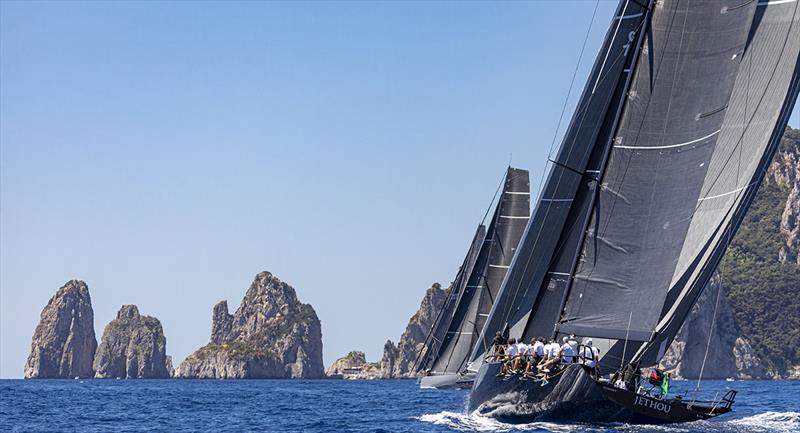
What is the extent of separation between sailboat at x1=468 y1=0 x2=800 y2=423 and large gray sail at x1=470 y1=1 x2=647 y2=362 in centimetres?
8

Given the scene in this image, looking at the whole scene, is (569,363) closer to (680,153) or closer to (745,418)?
(680,153)

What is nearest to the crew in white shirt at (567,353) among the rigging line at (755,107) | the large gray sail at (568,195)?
the large gray sail at (568,195)

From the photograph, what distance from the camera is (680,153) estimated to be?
1177 inches

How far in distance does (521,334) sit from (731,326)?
164 metres

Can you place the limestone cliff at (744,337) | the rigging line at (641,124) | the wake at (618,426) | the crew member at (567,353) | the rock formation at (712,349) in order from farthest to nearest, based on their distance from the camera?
the limestone cliff at (744,337) < the rock formation at (712,349) < the crew member at (567,353) < the rigging line at (641,124) < the wake at (618,426)

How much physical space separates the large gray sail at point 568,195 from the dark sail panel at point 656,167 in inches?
38.4

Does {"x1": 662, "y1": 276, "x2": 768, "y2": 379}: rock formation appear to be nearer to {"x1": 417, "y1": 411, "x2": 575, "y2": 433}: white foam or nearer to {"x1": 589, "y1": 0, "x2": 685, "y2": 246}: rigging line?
{"x1": 417, "y1": 411, "x2": 575, "y2": 433}: white foam

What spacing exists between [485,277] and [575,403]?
2755 cm

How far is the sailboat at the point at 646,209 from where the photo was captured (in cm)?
2930

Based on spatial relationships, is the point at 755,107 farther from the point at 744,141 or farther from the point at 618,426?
the point at 618,426

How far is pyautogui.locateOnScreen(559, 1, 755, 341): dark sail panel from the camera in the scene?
29328 mm

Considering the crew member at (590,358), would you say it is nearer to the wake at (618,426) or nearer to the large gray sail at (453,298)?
the wake at (618,426)

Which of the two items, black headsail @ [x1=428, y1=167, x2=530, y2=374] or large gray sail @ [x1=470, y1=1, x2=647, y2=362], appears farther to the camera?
black headsail @ [x1=428, y1=167, x2=530, y2=374]

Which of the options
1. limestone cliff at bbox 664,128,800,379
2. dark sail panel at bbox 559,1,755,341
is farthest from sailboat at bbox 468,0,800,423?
limestone cliff at bbox 664,128,800,379
